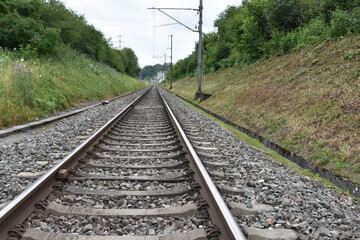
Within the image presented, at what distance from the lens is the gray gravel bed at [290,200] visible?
2.69 meters

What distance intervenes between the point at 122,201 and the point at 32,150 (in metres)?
2.73

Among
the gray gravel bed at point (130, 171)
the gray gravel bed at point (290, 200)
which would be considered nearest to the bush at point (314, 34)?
the gray gravel bed at point (290, 200)

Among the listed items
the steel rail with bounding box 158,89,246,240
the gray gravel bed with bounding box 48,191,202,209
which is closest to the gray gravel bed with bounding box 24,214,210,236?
the steel rail with bounding box 158,89,246,240

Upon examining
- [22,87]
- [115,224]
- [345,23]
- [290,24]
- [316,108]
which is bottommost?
[115,224]

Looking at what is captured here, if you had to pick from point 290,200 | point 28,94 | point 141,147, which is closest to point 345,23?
point 141,147

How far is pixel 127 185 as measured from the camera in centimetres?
351

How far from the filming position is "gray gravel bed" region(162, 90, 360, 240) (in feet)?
8.81

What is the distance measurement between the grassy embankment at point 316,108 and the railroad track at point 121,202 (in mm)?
2646

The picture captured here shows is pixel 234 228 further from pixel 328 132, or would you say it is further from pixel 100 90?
pixel 100 90

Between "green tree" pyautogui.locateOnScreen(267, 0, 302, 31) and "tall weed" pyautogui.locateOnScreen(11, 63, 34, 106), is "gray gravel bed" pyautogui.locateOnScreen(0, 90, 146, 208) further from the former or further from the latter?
"green tree" pyautogui.locateOnScreen(267, 0, 302, 31)

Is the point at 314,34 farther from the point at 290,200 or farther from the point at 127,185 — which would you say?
the point at 127,185

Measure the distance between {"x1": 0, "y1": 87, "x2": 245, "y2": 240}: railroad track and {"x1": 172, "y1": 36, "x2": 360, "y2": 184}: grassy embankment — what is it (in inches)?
104

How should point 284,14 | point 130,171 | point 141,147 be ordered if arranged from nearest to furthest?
1. point 130,171
2. point 141,147
3. point 284,14

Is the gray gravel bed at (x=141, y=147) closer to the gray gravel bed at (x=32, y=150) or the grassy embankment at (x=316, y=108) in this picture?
the gray gravel bed at (x=32, y=150)
